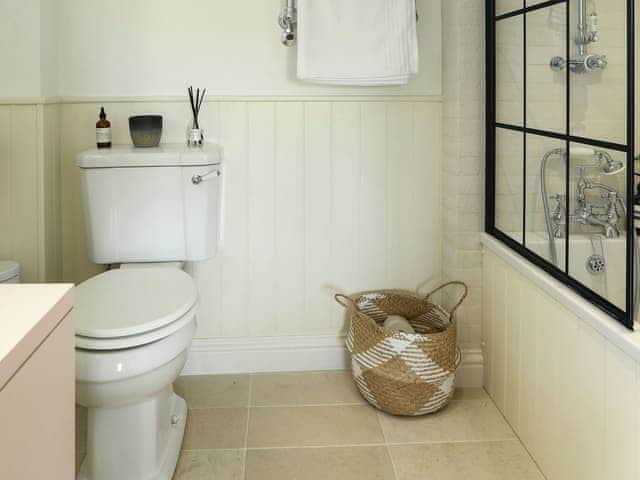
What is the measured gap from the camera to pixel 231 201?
263cm

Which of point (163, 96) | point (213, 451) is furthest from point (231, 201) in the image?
point (213, 451)

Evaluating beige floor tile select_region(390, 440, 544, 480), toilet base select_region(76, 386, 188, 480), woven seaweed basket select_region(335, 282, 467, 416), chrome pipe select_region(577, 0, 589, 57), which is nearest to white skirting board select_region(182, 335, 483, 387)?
woven seaweed basket select_region(335, 282, 467, 416)

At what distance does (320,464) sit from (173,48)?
155 centimetres

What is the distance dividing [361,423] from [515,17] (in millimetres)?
1399

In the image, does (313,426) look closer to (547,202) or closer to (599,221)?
(547,202)

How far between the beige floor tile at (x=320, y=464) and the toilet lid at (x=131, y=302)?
0.54 metres

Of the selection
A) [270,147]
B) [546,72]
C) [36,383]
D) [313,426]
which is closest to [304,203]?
[270,147]

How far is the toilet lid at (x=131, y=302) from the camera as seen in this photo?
1708mm

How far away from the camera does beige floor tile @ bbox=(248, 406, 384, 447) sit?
2.19m

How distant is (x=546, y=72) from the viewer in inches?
75.8

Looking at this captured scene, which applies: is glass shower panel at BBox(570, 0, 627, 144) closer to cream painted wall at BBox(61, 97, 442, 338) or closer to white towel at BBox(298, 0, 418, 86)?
white towel at BBox(298, 0, 418, 86)

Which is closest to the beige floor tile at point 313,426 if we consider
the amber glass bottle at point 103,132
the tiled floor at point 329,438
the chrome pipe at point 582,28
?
the tiled floor at point 329,438

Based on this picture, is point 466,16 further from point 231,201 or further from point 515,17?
point 231,201

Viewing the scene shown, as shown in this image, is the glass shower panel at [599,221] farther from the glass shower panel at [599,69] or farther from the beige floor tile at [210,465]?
the beige floor tile at [210,465]
